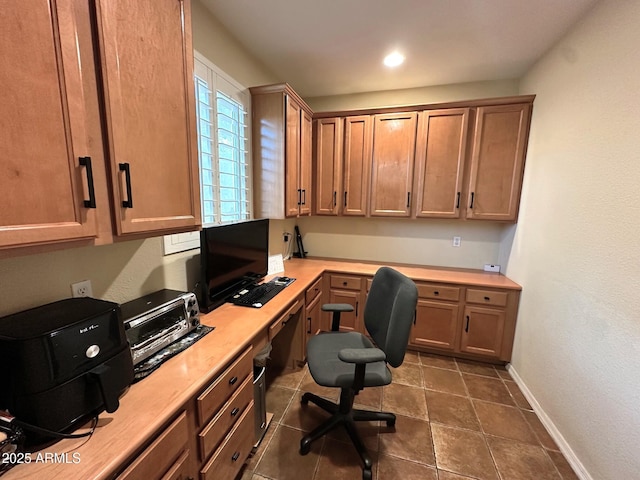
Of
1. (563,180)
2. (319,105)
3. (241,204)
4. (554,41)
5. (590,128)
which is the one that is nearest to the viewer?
(590,128)

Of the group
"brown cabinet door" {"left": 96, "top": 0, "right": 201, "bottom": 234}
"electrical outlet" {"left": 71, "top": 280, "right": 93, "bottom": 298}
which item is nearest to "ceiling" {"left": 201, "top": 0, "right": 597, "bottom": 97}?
"brown cabinet door" {"left": 96, "top": 0, "right": 201, "bottom": 234}

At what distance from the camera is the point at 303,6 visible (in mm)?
1684

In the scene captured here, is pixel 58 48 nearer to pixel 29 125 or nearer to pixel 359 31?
pixel 29 125

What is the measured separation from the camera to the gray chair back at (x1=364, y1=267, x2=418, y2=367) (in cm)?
144

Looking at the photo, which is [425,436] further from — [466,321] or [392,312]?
[466,321]

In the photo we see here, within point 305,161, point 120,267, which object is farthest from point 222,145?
point 120,267

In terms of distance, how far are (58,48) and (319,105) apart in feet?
9.18

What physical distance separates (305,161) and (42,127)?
221 cm

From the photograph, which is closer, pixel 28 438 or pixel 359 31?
pixel 28 438

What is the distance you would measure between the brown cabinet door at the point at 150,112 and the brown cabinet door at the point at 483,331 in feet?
8.29

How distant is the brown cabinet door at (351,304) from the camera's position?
2.79m

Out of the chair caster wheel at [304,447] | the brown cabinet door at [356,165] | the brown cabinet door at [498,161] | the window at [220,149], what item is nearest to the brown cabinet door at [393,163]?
the brown cabinet door at [356,165]

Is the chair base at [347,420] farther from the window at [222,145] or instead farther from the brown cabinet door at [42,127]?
the brown cabinet door at [42,127]

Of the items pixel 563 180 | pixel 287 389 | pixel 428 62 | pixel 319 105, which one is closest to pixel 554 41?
pixel 428 62
